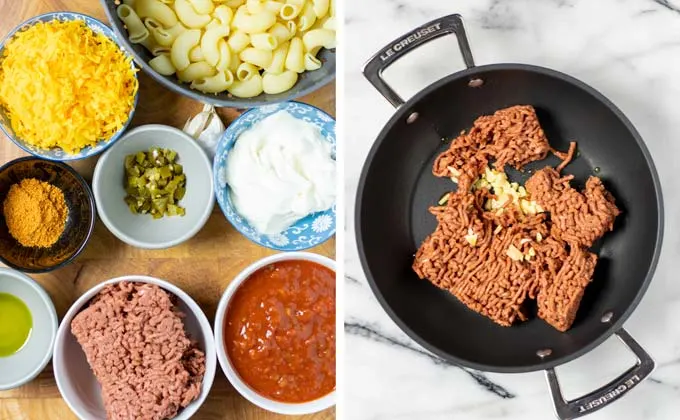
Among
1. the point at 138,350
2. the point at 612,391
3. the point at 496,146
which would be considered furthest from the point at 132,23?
the point at 612,391

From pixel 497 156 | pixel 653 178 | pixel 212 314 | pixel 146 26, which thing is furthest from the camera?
pixel 212 314

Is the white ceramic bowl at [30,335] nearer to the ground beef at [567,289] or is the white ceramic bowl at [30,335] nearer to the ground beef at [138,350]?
the ground beef at [138,350]

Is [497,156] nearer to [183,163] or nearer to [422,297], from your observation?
[422,297]

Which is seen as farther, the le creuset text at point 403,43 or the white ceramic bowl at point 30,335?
the white ceramic bowl at point 30,335

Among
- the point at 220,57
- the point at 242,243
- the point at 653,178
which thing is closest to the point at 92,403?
the point at 242,243

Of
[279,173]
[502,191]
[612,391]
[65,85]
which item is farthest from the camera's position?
[279,173]

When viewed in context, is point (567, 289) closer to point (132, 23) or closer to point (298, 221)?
point (298, 221)

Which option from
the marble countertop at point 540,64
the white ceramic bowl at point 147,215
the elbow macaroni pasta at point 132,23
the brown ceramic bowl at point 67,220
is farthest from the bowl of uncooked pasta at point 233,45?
the marble countertop at point 540,64
